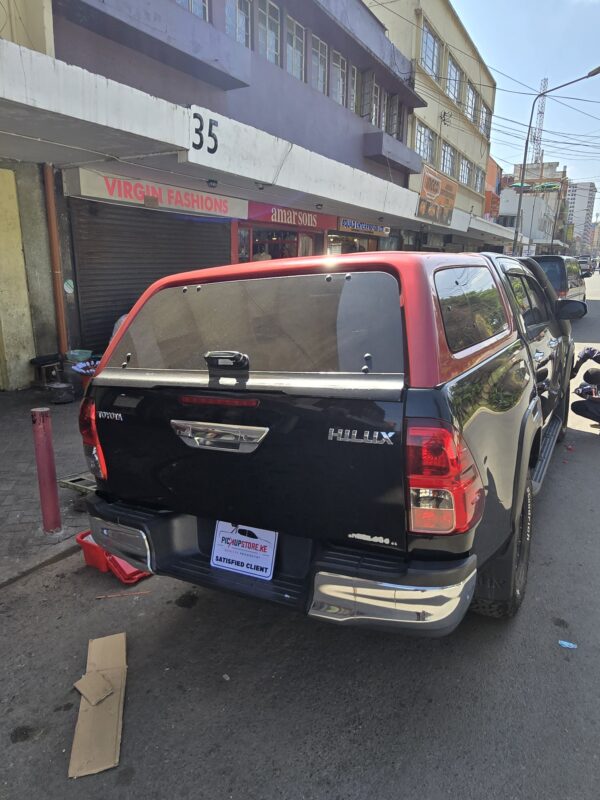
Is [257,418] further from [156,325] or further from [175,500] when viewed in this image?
[156,325]

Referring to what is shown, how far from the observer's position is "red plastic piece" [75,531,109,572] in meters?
3.51

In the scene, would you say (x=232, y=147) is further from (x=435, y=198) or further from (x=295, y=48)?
(x=435, y=198)

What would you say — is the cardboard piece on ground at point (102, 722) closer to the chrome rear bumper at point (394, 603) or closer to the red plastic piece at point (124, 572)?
the red plastic piece at point (124, 572)

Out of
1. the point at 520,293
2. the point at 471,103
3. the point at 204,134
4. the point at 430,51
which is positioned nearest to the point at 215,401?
the point at 520,293

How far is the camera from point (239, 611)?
3.10 meters

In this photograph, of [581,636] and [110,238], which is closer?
[581,636]

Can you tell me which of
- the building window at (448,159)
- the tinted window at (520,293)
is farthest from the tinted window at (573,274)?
the tinted window at (520,293)

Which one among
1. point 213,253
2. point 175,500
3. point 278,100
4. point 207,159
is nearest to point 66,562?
point 175,500

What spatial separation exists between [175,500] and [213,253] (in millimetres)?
10004

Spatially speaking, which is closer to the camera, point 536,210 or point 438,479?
point 438,479

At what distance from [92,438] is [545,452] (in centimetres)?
357

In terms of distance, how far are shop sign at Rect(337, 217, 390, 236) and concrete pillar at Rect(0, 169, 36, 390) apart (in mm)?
10402

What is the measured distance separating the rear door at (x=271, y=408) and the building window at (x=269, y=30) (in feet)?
37.2

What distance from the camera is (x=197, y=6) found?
30.1 ft
